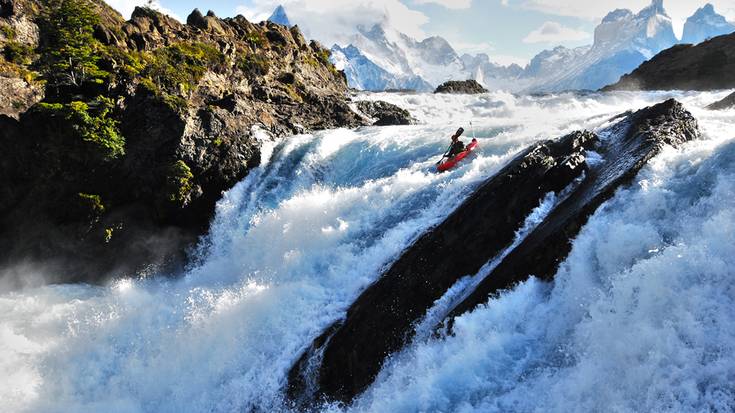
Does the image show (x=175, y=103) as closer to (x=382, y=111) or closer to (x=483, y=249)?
(x=483, y=249)

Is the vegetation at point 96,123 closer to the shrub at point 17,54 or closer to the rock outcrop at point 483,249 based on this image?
the shrub at point 17,54

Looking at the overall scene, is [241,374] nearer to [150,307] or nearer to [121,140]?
[150,307]

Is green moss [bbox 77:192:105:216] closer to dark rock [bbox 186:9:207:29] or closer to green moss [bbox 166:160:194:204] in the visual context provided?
green moss [bbox 166:160:194:204]

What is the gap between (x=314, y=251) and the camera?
17.5 meters

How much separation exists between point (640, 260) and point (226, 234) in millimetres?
19011

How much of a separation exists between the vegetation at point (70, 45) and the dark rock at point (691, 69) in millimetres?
56222

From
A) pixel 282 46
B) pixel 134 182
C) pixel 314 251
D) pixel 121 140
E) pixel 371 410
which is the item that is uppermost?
pixel 282 46

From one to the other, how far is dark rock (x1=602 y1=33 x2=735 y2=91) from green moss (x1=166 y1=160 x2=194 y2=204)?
170 ft

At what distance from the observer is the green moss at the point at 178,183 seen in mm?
23297

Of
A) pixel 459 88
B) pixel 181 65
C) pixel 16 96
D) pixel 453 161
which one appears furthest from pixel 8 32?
pixel 459 88

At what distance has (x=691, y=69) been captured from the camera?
2100 inches

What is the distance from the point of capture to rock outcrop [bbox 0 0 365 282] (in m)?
22.5

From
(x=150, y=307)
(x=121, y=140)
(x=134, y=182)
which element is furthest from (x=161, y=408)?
(x=121, y=140)

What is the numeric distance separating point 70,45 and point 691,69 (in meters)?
64.0
